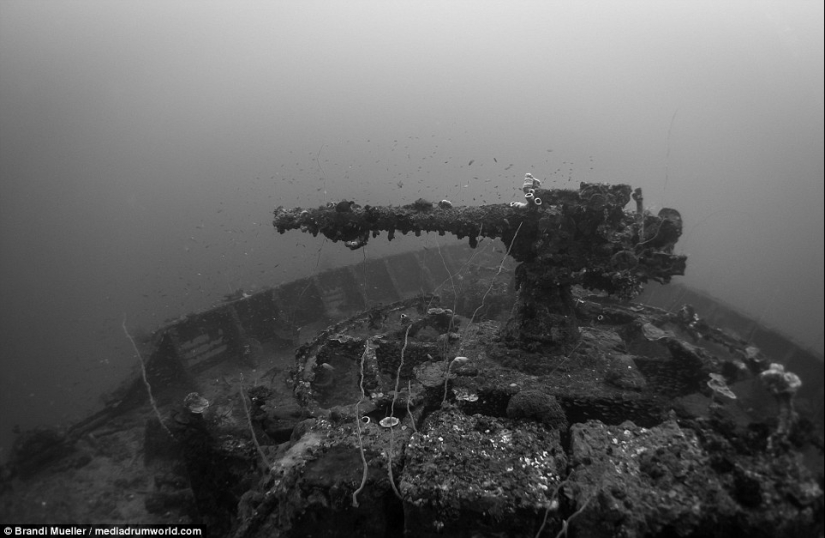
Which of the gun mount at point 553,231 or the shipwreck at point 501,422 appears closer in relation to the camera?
the shipwreck at point 501,422

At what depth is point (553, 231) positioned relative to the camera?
215 inches

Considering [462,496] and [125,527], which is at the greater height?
[462,496]

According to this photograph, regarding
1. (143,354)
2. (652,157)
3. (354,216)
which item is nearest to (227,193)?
(143,354)

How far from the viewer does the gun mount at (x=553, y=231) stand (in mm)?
5422

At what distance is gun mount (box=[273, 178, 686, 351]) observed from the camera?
5422mm

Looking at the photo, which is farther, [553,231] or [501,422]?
[553,231]

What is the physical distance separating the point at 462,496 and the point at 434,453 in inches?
20.6

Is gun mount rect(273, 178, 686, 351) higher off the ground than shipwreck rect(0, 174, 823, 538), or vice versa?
gun mount rect(273, 178, 686, 351)

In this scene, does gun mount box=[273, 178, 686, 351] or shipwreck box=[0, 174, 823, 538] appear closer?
shipwreck box=[0, 174, 823, 538]

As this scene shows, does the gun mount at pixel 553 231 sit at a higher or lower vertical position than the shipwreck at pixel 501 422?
higher

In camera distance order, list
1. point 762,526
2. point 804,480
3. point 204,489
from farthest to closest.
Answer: point 204,489, point 804,480, point 762,526

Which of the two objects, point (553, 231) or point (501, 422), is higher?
point (553, 231)

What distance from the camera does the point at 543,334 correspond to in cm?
571

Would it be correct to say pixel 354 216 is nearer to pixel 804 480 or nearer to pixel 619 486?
pixel 619 486
